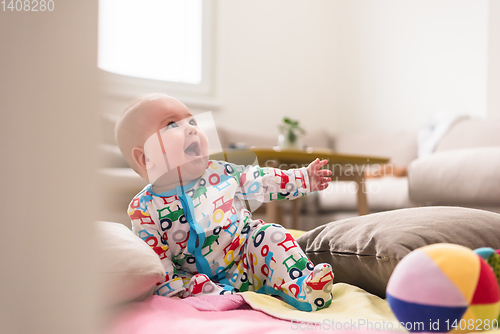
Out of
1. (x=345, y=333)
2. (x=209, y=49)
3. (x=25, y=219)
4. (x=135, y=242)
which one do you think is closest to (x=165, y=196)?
(x=135, y=242)

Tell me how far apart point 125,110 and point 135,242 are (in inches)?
8.6

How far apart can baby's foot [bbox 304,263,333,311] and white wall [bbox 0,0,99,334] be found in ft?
1.42

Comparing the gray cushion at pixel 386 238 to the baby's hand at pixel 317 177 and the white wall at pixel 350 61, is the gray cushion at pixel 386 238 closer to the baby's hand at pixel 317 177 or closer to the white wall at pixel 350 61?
the baby's hand at pixel 317 177

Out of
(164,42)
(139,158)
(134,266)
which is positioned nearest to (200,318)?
(134,266)

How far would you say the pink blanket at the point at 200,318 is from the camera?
1.45 ft

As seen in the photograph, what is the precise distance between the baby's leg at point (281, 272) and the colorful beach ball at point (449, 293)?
182 millimetres

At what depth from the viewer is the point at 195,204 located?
2.38 ft

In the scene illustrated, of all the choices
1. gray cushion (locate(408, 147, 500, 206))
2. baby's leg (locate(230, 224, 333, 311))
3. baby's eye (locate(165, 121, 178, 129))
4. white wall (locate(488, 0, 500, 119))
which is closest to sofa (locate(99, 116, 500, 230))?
gray cushion (locate(408, 147, 500, 206))

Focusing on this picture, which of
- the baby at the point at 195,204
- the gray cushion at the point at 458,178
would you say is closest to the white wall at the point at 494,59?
the gray cushion at the point at 458,178

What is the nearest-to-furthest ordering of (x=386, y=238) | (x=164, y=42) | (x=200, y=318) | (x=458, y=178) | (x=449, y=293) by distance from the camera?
(x=449, y=293) < (x=200, y=318) < (x=386, y=238) < (x=458, y=178) < (x=164, y=42)

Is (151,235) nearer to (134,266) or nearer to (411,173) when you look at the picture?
(134,266)

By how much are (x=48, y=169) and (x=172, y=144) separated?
524 millimetres

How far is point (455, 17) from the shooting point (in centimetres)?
287

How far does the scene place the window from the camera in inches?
78.2
